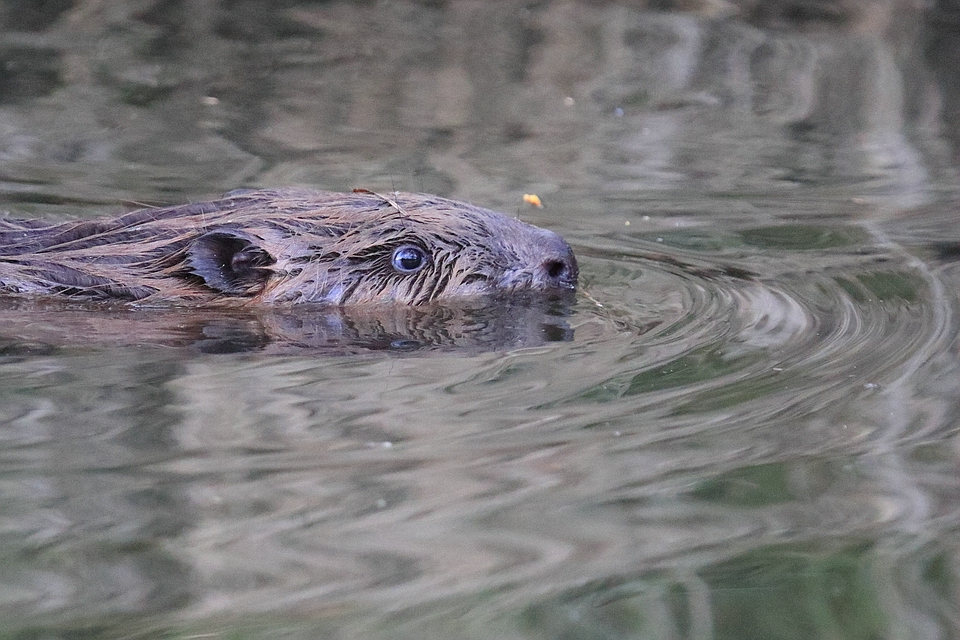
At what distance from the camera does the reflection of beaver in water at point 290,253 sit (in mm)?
4336

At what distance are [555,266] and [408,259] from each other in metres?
0.50

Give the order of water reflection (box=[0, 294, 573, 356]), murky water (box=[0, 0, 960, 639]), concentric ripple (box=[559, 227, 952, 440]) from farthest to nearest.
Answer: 1. water reflection (box=[0, 294, 573, 356])
2. concentric ripple (box=[559, 227, 952, 440])
3. murky water (box=[0, 0, 960, 639])

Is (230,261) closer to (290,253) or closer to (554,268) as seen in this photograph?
(290,253)

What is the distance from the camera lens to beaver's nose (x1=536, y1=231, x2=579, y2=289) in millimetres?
4539

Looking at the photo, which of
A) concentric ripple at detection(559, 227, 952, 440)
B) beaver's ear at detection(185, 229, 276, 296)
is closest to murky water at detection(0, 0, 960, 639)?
concentric ripple at detection(559, 227, 952, 440)

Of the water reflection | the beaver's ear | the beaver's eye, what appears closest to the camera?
the water reflection

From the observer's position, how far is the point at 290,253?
4391mm

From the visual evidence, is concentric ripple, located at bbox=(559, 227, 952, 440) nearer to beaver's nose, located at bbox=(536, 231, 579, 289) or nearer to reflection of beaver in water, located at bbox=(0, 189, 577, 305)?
beaver's nose, located at bbox=(536, 231, 579, 289)

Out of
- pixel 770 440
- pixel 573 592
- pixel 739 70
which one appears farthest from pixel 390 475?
pixel 739 70

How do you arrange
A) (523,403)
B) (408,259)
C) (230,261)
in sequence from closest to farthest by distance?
(523,403) → (230,261) → (408,259)

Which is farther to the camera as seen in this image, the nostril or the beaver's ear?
the nostril

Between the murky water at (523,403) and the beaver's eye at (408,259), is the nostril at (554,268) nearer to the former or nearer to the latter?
the murky water at (523,403)

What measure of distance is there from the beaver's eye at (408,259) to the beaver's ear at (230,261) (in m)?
0.41

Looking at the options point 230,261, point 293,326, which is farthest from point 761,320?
point 230,261
